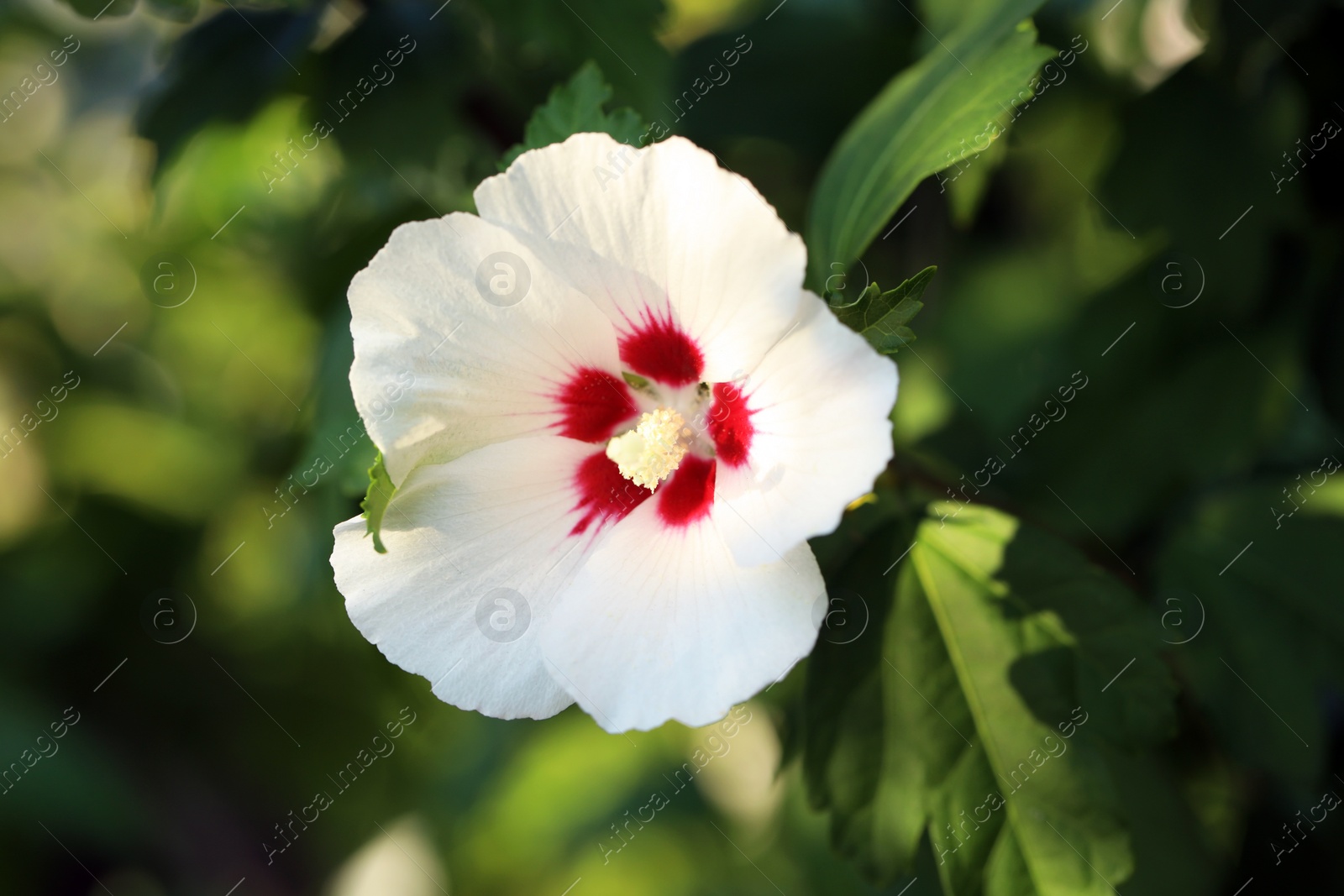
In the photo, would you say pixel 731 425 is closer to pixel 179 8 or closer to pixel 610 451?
pixel 610 451

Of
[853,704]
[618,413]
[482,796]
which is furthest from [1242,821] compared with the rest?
[482,796]

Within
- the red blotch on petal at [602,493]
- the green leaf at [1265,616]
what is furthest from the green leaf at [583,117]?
the green leaf at [1265,616]

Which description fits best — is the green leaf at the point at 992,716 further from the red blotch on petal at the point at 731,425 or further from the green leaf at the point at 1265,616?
the green leaf at the point at 1265,616

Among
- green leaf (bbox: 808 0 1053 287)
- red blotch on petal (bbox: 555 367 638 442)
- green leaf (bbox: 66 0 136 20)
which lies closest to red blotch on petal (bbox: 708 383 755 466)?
red blotch on petal (bbox: 555 367 638 442)

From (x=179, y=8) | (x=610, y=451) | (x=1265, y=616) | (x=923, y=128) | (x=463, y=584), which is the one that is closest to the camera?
(x=463, y=584)

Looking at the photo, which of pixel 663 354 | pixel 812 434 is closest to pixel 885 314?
pixel 812 434

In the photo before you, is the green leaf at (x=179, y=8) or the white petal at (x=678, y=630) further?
the green leaf at (x=179, y=8)
